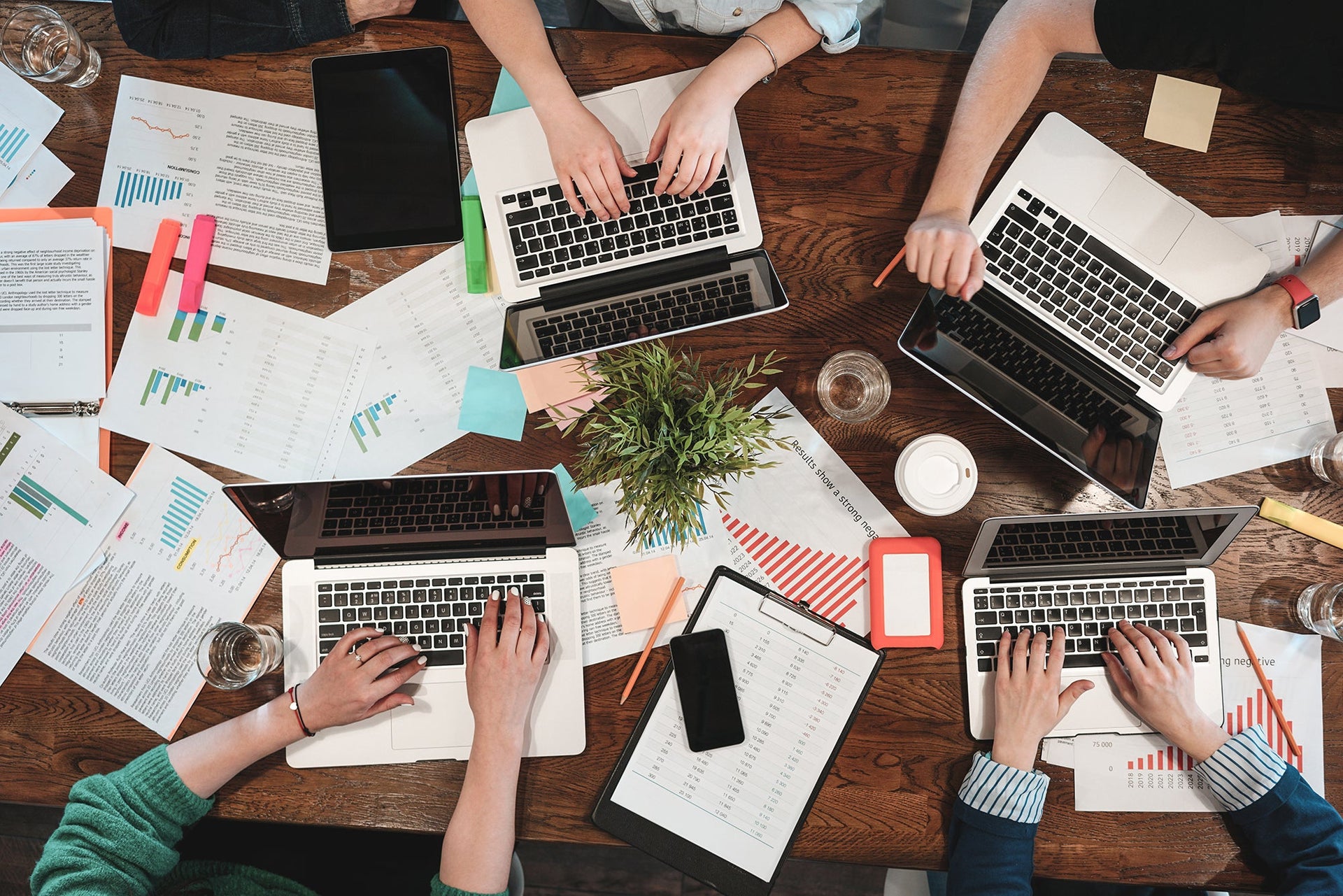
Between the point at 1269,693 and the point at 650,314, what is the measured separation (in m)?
1.06

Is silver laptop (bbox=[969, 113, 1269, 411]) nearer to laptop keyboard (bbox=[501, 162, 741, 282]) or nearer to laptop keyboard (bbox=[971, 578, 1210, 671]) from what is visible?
laptop keyboard (bbox=[971, 578, 1210, 671])

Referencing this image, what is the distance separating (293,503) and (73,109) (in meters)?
0.76

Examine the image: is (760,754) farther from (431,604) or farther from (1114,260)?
(1114,260)

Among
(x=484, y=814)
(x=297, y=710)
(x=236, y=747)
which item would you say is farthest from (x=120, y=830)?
(x=484, y=814)

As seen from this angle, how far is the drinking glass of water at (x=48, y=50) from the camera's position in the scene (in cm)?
123

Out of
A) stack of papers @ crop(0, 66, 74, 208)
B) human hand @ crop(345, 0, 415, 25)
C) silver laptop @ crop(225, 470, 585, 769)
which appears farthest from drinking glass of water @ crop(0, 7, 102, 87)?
silver laptop @ crop(225, 470, 585, 769)

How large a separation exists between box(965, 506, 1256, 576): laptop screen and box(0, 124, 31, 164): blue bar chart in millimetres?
1585

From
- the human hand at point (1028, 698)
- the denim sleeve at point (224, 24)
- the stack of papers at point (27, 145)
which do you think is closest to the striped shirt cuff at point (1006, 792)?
the human hand at point (1028, 698)

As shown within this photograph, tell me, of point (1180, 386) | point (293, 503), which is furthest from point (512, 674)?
point (1180, 386)

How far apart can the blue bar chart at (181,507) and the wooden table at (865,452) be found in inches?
2.0

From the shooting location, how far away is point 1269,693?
1.16 meters

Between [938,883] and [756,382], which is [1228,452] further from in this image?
[938,883]

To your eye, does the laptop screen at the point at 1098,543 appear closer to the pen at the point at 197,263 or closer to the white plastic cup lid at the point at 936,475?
the white plastic cup lid at the point at 936,475

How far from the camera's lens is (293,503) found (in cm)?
113
